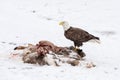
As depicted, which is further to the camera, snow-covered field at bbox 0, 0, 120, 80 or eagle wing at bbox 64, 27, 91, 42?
eagle wing at bbox 64, 27, 91, 42

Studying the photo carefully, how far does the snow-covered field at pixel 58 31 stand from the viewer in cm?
791

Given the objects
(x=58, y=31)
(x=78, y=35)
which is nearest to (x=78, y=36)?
(x=78, y=35)

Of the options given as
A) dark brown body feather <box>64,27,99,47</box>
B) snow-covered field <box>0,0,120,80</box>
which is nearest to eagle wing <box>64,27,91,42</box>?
dark brown body feather <box>64,27,99,47</box>

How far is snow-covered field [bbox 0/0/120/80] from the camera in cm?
791

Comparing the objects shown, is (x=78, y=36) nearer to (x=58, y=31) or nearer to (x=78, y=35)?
(x=78, y=35)

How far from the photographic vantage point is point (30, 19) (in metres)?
13.3

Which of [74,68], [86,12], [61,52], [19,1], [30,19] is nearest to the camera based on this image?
[74,68]

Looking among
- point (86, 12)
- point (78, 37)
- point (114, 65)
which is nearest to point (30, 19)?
point (86, 12)

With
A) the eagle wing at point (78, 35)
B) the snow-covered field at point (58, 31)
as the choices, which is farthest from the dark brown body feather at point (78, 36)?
the snow-covered field at point (58, 31)

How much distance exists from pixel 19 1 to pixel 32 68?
8.29 metres

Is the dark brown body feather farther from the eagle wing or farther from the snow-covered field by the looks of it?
the snow-covered field

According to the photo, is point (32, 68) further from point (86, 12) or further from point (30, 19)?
point (86, 12)

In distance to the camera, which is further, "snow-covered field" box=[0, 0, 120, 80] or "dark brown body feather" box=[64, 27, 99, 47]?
"dark brown body feather" box=[64, 27, 99, 47]

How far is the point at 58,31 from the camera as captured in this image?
1198cm
